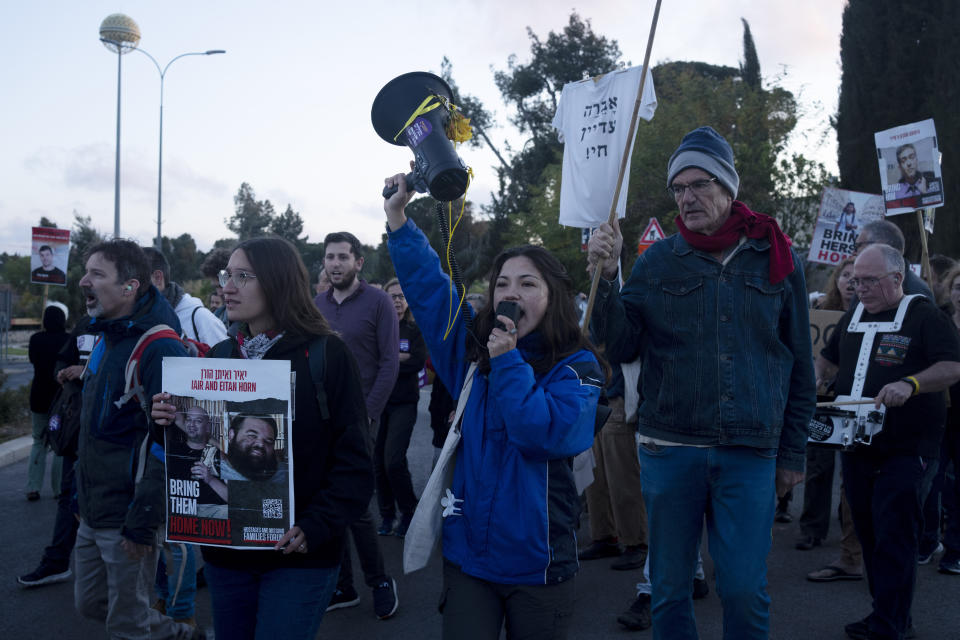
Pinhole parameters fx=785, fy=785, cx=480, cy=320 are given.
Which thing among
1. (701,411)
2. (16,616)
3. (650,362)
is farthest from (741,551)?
(16,616)

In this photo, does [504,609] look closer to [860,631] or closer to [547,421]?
[547,421]

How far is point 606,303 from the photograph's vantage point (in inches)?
116

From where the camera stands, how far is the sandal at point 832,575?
211 inches

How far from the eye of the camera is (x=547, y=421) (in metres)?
2.33

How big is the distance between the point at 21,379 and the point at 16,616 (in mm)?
17046

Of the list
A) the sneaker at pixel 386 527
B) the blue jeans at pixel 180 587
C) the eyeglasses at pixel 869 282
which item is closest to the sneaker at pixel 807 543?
the eyeglasses at pixel 869 282

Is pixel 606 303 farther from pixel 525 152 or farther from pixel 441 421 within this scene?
pixel 525 152

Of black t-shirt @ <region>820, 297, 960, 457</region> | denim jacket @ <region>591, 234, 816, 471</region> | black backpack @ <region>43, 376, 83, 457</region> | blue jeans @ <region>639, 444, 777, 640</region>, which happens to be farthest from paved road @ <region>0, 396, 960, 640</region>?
denim jacket @ <region>591, 234, 816, 471</region>

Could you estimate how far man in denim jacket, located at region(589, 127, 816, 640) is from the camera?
9.23 feet

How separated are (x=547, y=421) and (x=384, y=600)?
110 inches

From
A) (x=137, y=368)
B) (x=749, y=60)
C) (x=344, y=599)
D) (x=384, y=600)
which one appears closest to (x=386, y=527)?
(x=344, y=599)

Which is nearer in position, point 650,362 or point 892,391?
point 650,362

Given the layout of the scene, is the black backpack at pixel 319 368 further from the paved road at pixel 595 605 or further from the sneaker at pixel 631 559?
the sneaker at pixel 631 559

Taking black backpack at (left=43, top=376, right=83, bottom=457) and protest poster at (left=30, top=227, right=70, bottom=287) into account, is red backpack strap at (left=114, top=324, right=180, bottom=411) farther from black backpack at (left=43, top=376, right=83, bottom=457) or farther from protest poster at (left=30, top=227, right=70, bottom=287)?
protest poster at (left=30, top=227, right=70, bottom=287)
